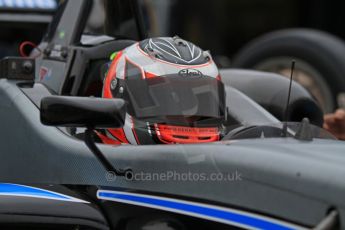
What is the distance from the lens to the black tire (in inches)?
241

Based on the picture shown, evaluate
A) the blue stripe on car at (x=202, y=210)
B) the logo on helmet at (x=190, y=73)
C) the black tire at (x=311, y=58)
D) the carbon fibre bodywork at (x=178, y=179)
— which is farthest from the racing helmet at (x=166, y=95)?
the black tire at (x=311, y=58)

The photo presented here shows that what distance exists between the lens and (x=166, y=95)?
323cm

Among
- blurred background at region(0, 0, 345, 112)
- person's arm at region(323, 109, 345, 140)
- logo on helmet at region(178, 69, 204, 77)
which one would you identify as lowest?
blurred background at region(0, 0, 345, 112)

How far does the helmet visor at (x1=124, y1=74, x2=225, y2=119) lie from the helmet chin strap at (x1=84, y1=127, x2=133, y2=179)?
39 cm

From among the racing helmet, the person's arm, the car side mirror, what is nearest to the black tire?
the person's arm

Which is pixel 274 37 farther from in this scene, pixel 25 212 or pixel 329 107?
pixel 25 212

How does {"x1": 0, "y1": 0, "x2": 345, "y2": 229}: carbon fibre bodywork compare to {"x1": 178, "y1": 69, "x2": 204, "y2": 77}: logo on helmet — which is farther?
{"x1": 178, "y1": 69, "x2": 204, "y2": 77}: logo on helmet

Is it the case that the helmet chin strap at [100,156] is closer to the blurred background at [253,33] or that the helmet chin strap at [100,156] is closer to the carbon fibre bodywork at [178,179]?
the carbon fibre bodywork at [178,179]

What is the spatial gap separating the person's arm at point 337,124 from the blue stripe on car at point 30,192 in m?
2.08

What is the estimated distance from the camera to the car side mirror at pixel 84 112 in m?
2.76

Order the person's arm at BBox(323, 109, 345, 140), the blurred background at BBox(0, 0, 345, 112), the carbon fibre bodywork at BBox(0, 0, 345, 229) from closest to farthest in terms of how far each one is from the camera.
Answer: the carbon fibre bodywork at BBox(0, 0, 345, 229) → the person's arm at BBox(323, 109, 345, 140) → the blurred background at BBox(0, 0, 345, 112)

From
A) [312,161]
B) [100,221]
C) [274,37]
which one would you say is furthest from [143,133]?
[274,37]

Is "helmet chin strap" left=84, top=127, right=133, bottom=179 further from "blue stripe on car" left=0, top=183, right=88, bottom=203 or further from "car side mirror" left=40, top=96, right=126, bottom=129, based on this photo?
"blue stripe on car" left=0, top=183, right=88, bottom=203

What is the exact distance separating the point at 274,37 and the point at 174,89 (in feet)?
11.6
